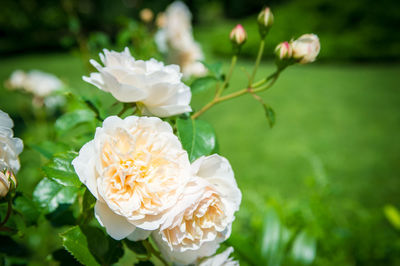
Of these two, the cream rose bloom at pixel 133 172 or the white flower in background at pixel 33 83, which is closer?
the cream rose bloom at pixel 133 172

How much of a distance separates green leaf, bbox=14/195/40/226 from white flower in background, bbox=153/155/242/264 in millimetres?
240

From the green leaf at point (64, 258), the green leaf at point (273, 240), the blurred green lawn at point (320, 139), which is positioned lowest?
the blurred green lawn at point (320, 139)

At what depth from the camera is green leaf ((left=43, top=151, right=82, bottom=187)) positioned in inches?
15.6

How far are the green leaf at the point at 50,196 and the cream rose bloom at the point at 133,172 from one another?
0.17m

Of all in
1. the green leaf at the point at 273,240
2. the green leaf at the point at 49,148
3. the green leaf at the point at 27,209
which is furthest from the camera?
the green leaf at the point at 273,240

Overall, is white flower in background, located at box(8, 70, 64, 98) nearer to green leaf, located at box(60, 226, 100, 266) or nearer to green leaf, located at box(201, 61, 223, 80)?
green leaf, located at box(201, 61, 223, 80)

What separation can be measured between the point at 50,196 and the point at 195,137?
0.27 m

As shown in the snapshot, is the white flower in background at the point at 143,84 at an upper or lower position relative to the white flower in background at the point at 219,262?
upper

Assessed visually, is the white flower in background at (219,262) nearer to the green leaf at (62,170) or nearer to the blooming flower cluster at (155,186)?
the blooming flower cluster at (155,186)

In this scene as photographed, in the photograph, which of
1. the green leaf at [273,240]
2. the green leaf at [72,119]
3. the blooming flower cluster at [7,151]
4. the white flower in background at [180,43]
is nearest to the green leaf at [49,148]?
the green leaf at [72,119]

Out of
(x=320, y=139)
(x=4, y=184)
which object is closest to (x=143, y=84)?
(x=4, y=184)

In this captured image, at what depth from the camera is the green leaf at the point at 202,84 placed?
64 centimetres

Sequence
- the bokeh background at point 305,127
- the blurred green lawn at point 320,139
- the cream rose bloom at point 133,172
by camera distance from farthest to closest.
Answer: the blurred green lawn at point 320,139, the bokeh background at point 305,127, the cream rose bloom at point 133,172

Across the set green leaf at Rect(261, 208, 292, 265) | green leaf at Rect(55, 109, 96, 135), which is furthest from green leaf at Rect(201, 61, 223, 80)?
green leaf at Rect(261, 208, 292, 265)
